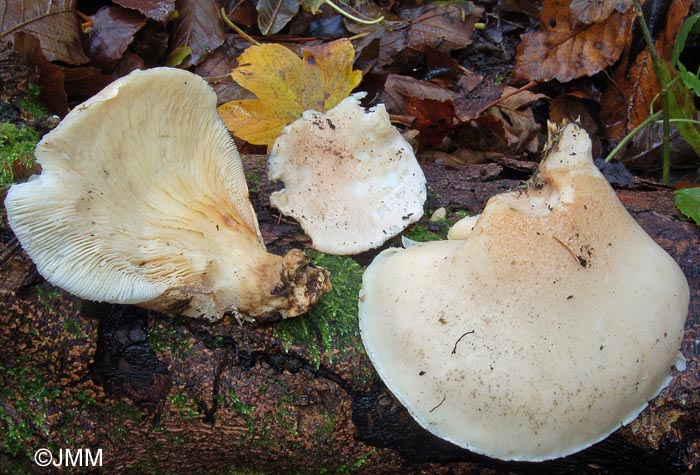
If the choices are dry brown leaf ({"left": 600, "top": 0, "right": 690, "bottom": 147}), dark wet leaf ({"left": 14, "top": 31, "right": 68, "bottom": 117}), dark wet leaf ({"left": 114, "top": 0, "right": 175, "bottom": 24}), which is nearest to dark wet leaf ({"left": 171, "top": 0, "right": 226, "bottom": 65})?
dark wet leaf ({"left": 114, "top": 0, "right": 175, "bottom": 24})

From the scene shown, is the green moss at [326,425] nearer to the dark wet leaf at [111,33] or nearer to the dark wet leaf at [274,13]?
the dark wet leaf at [111,33]

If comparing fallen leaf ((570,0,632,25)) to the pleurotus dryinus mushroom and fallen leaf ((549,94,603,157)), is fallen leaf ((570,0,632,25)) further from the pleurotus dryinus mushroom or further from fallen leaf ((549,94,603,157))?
the pleurotus dryinus mushroom

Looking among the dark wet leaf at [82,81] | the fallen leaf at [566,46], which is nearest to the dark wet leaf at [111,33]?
the dark wet leaf at [82,81]

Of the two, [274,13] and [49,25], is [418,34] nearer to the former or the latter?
[274,13]

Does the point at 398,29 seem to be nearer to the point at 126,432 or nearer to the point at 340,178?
the point at 340,178

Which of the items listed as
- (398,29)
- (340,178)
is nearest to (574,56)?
(398,29)

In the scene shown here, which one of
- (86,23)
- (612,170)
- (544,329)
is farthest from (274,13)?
(544,329)
